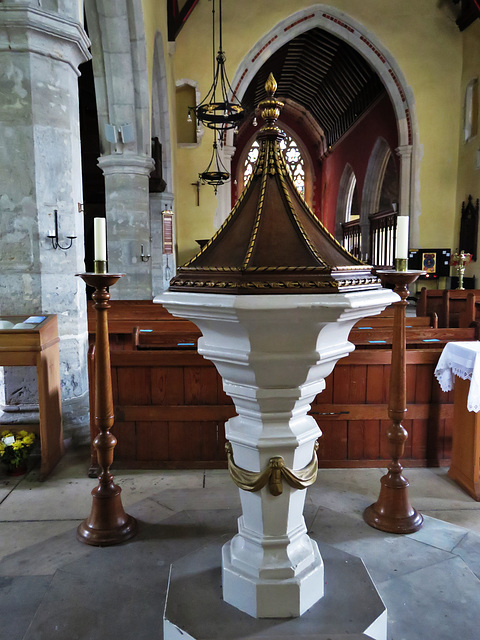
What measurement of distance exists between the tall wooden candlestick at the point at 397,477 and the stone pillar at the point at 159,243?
329 inches

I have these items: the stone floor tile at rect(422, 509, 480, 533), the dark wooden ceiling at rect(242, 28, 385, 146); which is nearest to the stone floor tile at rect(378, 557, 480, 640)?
the stone floor tile at rect(422, 509, 480, 533)

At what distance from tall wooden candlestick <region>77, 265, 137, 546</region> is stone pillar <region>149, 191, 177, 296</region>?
8184mm

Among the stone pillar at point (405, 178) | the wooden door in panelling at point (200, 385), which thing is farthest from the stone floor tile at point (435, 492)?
the stone pillar at point (405, 178)

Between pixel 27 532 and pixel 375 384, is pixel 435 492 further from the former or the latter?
pixel 27 532

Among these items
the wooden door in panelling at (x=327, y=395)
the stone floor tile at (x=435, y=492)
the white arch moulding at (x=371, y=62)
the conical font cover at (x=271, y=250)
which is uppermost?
the white arch moulding at (x=371, y=62)

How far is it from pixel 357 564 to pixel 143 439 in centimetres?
181

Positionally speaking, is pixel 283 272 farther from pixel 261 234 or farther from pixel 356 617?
pixel 356 617

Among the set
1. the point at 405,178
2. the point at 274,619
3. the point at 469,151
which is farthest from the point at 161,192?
the point at 274,619

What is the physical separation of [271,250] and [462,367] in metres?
1.99

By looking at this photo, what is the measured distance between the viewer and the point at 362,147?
54.5 ft

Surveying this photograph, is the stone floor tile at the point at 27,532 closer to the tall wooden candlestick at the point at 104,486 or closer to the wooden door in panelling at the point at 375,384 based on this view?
the tall wooden candlestick at the point at 104,486

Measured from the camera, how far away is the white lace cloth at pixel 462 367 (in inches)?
109

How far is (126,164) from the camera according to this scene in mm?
7418

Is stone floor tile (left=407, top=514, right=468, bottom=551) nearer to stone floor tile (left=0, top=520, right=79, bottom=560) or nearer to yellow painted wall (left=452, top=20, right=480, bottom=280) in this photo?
stone floor tile (left=0, top=520, right=79, bottom=560)
